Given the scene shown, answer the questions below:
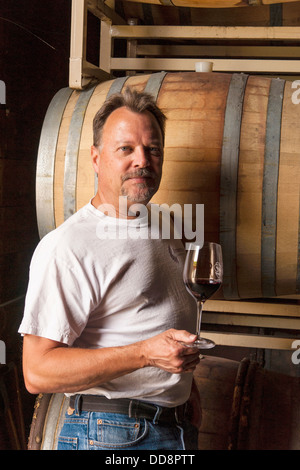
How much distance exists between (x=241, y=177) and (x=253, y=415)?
33.1 inches

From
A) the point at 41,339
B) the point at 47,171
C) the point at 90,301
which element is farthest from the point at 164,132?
the point at 41,339

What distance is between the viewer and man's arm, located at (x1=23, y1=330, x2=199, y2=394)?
126 centimetres

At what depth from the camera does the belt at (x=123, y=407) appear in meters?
1.51

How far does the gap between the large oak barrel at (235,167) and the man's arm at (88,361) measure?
74 centimetres

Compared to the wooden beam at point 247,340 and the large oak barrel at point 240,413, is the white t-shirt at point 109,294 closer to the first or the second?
the large oak barrel at point 240,413

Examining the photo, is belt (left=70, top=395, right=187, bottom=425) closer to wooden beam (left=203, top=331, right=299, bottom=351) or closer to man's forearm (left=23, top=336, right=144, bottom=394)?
man's forearm (left=23, top=336, right=144, bottom=394)

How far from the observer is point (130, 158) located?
1.65m

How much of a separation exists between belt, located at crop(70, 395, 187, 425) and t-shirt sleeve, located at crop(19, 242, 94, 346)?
209 mm

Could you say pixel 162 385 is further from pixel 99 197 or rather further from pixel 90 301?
pixel 99 197

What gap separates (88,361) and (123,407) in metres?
0.24

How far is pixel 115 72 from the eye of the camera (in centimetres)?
310

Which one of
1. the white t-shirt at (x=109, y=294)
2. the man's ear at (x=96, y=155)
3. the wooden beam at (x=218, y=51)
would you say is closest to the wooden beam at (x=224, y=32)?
the wooden beam at (x=218, y=51)

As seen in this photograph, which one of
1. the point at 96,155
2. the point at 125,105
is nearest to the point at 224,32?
the point at 125,105

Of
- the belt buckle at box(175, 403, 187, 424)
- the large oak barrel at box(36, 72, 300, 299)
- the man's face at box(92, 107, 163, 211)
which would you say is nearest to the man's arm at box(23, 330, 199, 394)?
the belt buckle at box(175, 403, 187, 424)
